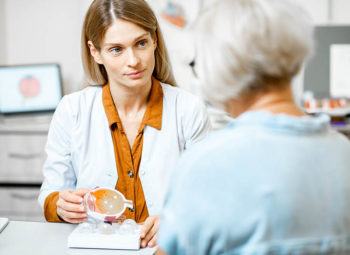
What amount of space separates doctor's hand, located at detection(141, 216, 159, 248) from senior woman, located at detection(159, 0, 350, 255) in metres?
0.48

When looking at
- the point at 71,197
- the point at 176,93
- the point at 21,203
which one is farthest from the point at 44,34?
the point at 71,197

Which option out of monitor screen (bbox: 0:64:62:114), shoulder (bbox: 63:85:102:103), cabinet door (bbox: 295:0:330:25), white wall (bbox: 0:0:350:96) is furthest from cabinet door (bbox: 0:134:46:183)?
cabinet door (bbox: 295:0:330:25)

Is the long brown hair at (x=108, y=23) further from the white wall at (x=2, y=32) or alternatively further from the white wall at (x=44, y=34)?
the white wall at (x=2, y=32)

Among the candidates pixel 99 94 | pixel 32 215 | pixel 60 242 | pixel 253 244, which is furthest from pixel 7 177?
pixel 253 244

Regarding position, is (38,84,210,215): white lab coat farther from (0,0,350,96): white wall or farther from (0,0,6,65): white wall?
(0,0,6,65): white wall

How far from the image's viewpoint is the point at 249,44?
857mm

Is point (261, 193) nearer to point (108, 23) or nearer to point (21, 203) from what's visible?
point (108, 23)

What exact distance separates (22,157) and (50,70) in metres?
0.61

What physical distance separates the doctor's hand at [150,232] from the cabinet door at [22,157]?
1.91 metres

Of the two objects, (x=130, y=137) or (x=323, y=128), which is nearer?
(x=323, y=128)

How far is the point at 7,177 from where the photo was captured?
3.25 metres

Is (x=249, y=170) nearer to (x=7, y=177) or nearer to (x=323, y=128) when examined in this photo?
(x=323, y=128)

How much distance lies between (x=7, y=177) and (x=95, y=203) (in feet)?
6.67

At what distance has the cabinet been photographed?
10.4 feet
